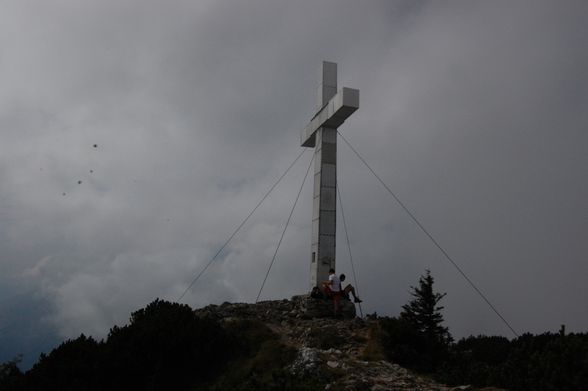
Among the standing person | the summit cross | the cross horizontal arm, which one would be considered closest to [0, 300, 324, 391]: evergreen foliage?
the standing person

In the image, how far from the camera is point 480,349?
841 inches

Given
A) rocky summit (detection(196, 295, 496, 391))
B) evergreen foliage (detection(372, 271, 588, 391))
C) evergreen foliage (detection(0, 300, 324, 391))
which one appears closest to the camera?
evergreen foliage (detection(372, 271, 588, 391))

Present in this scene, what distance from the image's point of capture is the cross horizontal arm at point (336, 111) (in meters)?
16.7

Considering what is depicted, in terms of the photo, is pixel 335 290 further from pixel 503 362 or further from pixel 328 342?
pixel 503 362

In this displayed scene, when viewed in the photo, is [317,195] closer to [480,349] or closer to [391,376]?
[391,376]

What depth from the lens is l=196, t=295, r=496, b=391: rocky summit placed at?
33.6 feet

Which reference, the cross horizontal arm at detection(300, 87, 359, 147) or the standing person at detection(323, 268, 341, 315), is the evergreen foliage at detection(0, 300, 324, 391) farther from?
the cross horizontal arm at detection(300, 87, 359, 147)

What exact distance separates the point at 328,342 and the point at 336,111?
7855 mm

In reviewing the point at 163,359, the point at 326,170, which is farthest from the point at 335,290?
the point at 163,359

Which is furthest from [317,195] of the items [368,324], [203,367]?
[203,367]

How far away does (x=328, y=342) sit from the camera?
13250mm

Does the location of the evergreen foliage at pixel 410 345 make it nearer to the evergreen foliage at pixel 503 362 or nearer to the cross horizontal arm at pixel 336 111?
the evergreen foliage at pixel 503 362

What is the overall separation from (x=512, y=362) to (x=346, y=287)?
6905 millimetres

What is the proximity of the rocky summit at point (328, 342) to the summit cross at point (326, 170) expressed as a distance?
1382 millimetres
